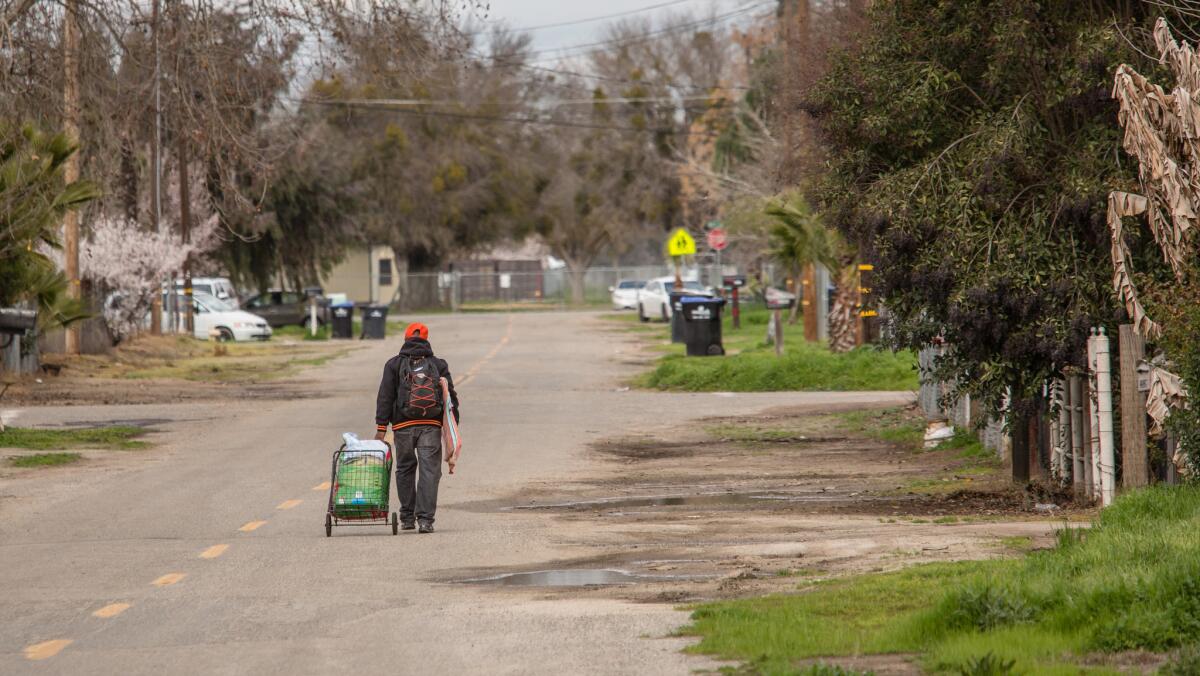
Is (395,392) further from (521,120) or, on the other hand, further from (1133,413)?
(521,120)

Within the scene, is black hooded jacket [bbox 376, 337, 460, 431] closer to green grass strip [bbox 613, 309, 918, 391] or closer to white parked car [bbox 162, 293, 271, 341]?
green grass strip [bbox 613, 309, 918, 391]

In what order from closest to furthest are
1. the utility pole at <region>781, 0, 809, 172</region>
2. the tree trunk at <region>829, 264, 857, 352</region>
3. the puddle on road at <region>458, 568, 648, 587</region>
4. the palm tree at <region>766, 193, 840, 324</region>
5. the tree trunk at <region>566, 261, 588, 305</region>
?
the puddle on road at <region>458, 568, 648, 587</region> → the utility pole at <region>781, 0, 809, 172</region> → the palm tree at <region>766, 193, 840, 324</region> → the tree trunk at <region>829, 264, 857, 352</region> → the tree trunk at <region>566, 261, 588, 305</region>

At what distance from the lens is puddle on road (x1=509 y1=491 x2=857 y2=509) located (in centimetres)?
1480

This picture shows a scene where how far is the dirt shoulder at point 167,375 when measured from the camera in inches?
1172

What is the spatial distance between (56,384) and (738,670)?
26.6m

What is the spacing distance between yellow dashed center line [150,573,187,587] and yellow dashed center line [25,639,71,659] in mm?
1868

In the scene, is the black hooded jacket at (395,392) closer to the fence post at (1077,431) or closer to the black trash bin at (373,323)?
the fence post at (1077,431)

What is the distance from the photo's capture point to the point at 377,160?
84.2 meters

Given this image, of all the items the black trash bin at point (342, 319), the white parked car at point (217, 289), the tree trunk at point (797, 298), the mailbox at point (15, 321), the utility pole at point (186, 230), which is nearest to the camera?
the mailbox at point (15, 321)

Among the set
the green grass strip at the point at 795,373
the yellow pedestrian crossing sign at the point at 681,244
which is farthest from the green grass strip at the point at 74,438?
the yellow pedestrian crossing sign at the point at 681,244

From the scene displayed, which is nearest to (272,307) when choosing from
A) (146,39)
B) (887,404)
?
(146,39)

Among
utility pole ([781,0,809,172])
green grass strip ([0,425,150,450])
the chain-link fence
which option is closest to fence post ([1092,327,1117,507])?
green grass strip ([0,425,150,450])

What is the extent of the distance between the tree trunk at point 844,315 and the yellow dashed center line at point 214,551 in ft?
76.6

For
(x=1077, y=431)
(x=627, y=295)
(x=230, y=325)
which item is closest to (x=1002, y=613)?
(x=1077, y=431)
